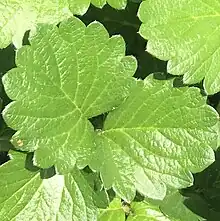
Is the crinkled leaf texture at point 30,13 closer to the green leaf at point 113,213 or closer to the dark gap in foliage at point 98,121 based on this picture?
the dark gap in foliage at point 98,121

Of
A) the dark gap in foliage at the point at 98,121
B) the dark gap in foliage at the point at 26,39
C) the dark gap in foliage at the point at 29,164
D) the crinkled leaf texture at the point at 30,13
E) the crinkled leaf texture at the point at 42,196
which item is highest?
the crinkled leaf texture at the point at 30,13

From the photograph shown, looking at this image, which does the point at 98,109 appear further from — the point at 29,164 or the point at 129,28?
the point at 129,28

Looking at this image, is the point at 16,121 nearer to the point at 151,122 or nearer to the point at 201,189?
the point at 151,122

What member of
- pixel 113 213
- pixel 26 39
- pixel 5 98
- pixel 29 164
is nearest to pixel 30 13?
pixel 26 39

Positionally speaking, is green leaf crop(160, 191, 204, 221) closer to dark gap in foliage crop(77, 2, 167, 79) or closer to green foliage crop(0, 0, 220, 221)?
green foliage crop(0, 0, 220, 221)

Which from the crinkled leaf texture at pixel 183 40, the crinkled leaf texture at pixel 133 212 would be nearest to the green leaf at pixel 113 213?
the crinkled leaf texture at pixel 133 212

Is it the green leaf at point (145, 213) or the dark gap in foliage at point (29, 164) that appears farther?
the green leaf at point (145, 213)
